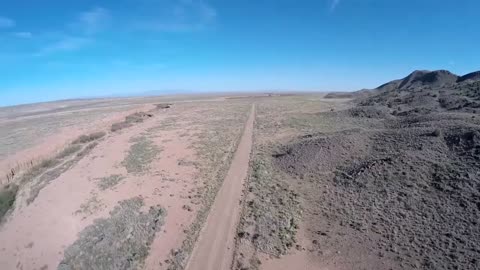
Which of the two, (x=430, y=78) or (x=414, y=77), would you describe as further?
(x=414, y=77)

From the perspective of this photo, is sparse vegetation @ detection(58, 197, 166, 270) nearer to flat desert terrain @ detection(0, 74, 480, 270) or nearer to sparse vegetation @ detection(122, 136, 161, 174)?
flat desert terrain @ detection(0, 74, 480, 270)

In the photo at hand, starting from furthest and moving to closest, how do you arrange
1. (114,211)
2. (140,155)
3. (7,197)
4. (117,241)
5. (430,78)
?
(430,78) < (140,155) < (7,197) < (114,211) < (117,241)

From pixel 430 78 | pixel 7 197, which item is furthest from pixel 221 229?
pixel 430 78

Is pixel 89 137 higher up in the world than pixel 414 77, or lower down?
lower down

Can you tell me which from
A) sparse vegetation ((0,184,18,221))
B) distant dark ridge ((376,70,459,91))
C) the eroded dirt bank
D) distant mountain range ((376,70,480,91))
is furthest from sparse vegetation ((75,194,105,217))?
distant dark ridge ((376,70,459,91))

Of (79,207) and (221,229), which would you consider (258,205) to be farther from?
(79,207)

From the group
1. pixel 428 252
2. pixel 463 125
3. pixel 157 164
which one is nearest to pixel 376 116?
pixel 463 125

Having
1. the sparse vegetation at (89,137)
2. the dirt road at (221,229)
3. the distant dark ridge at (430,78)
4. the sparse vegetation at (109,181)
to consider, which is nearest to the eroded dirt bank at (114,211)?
the sparse vegetation at (109,181)

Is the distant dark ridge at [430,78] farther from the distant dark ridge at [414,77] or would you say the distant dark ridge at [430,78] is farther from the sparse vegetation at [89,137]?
the sparse vegetation at [89,137]
